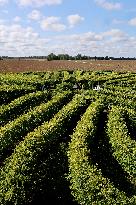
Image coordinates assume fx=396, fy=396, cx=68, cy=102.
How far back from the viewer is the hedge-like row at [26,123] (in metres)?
31.4

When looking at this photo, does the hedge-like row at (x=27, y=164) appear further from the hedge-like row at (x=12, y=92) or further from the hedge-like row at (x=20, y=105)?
the hedge-like row at (x=12, y=92)

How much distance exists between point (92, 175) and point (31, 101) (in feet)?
74.6

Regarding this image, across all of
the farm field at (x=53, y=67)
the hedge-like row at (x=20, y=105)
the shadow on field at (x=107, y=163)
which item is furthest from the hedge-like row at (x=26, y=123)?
the farm field at (x=53, y=67)

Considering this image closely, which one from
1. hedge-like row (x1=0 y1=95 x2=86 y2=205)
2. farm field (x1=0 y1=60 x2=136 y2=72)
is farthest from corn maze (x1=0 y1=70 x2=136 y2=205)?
farm field (x1=0 y1=60 x2=136 y2=72)

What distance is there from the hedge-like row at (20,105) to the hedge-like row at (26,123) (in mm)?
1462

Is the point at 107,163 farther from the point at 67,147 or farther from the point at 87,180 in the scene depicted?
the point at 87,180

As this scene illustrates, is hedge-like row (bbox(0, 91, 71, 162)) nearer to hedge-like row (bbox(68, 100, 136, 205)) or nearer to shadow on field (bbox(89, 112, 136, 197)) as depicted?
hedge-like row (bbox(68, 100, 136, 205))

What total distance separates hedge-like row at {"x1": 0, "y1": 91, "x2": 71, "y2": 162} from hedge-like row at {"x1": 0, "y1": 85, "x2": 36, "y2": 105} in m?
5.10

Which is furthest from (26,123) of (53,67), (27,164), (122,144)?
(53,67)

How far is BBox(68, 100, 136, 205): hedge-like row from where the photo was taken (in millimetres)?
21125

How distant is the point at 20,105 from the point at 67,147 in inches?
515

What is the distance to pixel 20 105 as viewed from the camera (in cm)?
4341

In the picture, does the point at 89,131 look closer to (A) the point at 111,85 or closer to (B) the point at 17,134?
(B) the point at 17,134

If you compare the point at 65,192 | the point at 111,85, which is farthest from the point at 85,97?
the point at 65,192
